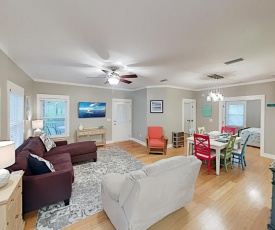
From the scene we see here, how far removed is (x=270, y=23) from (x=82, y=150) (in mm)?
4366

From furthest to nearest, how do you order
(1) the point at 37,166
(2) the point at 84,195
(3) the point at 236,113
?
(3) the point at 236,113
(2) the point at 84,195
(1) the point at 37,166

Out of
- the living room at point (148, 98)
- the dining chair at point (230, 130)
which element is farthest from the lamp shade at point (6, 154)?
the dining chair at point (230, 130)

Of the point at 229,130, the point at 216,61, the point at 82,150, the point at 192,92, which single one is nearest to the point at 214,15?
the point at 216,61

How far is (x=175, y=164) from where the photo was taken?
1778mm

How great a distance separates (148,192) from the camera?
5.08 ft

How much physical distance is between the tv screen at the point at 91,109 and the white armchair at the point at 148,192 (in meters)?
4.08

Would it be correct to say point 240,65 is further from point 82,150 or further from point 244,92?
point 82,150

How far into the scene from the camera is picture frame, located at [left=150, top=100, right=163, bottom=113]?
5.74 metres

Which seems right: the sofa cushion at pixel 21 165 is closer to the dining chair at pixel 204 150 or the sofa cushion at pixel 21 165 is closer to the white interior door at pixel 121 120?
the dining chair at pixel 204 150

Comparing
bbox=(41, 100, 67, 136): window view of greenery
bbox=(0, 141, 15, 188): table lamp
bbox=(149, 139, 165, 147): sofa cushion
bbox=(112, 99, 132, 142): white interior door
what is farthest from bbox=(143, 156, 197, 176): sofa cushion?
bbox=(112, 99, 132, 142): white interior door

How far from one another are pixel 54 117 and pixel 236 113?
354 inches

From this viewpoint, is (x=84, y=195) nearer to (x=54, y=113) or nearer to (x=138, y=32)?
(x=138, y=32)

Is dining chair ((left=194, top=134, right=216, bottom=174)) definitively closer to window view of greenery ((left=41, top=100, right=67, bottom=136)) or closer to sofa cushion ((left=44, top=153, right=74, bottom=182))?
sofa cushion ((left=44, top=153, right=74, bottom=182))

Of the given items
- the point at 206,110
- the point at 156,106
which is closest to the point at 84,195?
the point at 156,106
